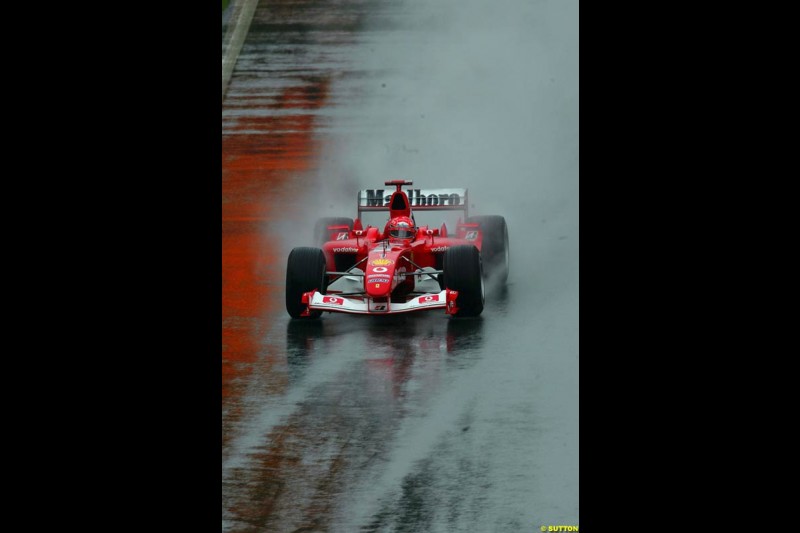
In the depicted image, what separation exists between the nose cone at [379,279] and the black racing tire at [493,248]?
1.81 meters

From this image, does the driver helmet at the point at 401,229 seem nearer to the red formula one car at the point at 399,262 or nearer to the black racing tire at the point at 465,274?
the red formula one car at the point at 399,262

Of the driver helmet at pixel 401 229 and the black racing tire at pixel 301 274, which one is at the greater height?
the driver helmet at pixel 401 229

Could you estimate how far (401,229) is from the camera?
14.0m

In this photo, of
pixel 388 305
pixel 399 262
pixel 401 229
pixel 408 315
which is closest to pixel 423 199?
pixel 401 229

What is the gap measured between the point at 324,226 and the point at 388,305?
2.31 metres

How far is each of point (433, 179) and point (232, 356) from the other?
6.09 metres

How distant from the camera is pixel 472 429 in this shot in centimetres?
1076

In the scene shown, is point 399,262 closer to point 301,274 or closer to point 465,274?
point 465,274

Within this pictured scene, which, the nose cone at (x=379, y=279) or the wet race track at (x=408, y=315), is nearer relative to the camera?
the wet race track at (x=408, y=315)

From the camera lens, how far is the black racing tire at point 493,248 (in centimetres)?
1449

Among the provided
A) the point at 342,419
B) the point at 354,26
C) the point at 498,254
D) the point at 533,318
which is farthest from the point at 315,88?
the point at 342,419

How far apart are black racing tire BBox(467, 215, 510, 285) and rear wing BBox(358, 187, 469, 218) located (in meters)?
0.53

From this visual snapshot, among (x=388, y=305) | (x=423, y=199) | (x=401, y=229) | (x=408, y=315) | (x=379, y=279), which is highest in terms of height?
(x=423, y=199)

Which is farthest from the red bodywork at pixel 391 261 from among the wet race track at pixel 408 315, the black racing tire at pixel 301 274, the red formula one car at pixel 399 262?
the wet race track at pixel 408 315
